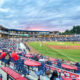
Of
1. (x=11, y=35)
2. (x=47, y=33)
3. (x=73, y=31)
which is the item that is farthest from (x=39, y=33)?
(x=73, y=31)

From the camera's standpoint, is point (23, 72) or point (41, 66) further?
point (41, 66)

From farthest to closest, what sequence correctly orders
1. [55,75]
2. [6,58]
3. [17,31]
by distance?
[17,31] → [6,58] → [55,75]

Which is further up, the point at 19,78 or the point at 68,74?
the point at 19,78

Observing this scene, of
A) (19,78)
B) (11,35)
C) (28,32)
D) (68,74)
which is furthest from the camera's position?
(28,32)

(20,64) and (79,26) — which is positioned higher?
(79,26)

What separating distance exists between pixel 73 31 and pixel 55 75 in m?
136

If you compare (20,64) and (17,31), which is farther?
(17,31)

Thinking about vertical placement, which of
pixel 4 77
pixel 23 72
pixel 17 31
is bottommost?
pixel 4 77

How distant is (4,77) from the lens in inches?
272

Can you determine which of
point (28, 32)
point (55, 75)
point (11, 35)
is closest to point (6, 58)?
point (55, 75)

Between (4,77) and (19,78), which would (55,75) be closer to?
(19,78)

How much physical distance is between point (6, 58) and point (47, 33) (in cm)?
10367

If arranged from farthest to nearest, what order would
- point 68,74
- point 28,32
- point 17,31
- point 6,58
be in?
Answer: point 28,32 < point 17,31 < point 6,58 < point 68,74

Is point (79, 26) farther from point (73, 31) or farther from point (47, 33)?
point (47, 33)
